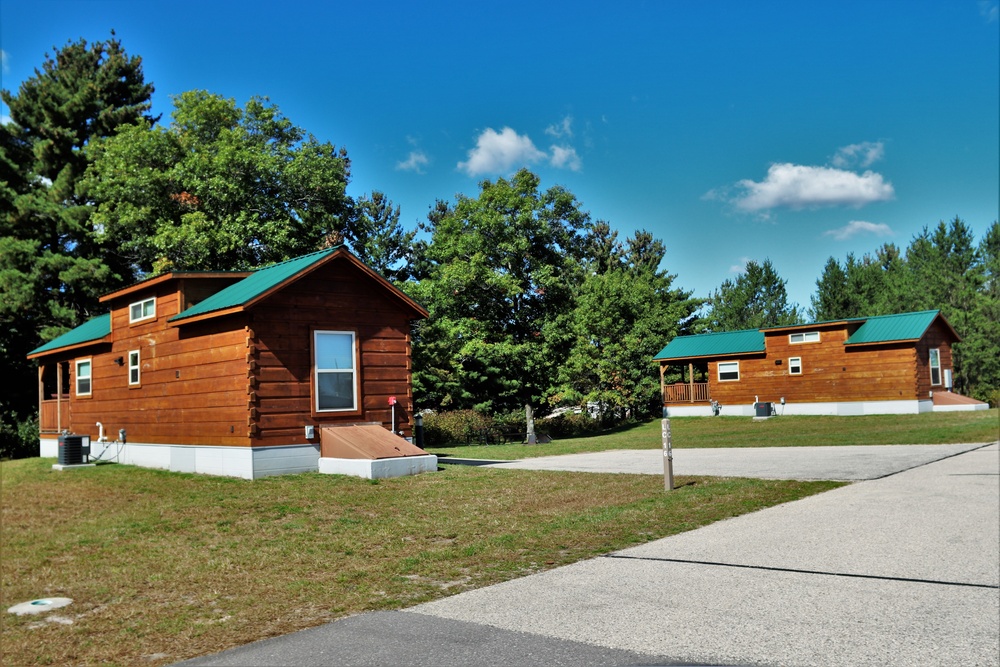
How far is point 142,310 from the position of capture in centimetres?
1961

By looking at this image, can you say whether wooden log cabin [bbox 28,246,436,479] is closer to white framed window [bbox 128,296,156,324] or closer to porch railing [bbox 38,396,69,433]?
white framed window [bbox 128,296,156,324]

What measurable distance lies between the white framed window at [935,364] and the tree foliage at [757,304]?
23.2 m

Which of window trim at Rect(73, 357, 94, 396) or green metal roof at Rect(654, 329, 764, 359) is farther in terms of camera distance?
green metal roof at Rect(654, 329, 764, 359)

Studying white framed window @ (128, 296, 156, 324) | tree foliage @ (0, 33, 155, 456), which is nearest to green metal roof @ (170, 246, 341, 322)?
white framed window @ (128, 296, 156, 324)

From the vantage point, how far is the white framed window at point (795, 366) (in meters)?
39.1

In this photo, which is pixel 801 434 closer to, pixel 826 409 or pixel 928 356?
pixel 826 409

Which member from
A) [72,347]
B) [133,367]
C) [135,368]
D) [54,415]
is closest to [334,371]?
[135,368]

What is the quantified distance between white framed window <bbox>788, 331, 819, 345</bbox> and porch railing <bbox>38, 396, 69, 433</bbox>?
32120 millimetres

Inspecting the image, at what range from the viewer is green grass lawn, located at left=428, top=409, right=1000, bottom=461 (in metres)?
22.1

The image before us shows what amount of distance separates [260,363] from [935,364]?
36110 millimetres

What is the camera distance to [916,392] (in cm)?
3534

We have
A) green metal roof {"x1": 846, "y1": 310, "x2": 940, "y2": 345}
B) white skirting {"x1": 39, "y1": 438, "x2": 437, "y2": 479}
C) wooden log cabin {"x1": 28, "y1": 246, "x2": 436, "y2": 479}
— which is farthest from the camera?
green metal roof {"x1": 846, "y1": 310, "x2": 940, "y2": 345}

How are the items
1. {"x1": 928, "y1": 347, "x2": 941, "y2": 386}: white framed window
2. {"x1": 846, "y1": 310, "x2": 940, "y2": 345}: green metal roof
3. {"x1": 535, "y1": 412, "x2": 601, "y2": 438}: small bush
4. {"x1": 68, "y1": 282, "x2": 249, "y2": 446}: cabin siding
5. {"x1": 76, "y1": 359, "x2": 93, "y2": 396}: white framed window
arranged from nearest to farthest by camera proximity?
{"x1": 68, "y1": 282, "x2": 249, "y2": 446}: cabin siding
{"x1": 76, "y1": 359, "x2": 93, "y2": 396}: white framed window
{"x1": 846, "y1": 310, "x2": 940, "y2": 345}: green metal roof
{"x1": 928, "y1": 347, "x2": 941, "y2": 386}: white framed window
{"x1": 535, "y1": 412, "x2": 601, "y2": 438}: small bush

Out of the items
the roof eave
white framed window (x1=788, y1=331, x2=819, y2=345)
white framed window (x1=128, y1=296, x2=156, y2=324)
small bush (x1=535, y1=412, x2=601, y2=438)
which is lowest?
small bush (x1=535, y1=412, x2=601, y2=438)
